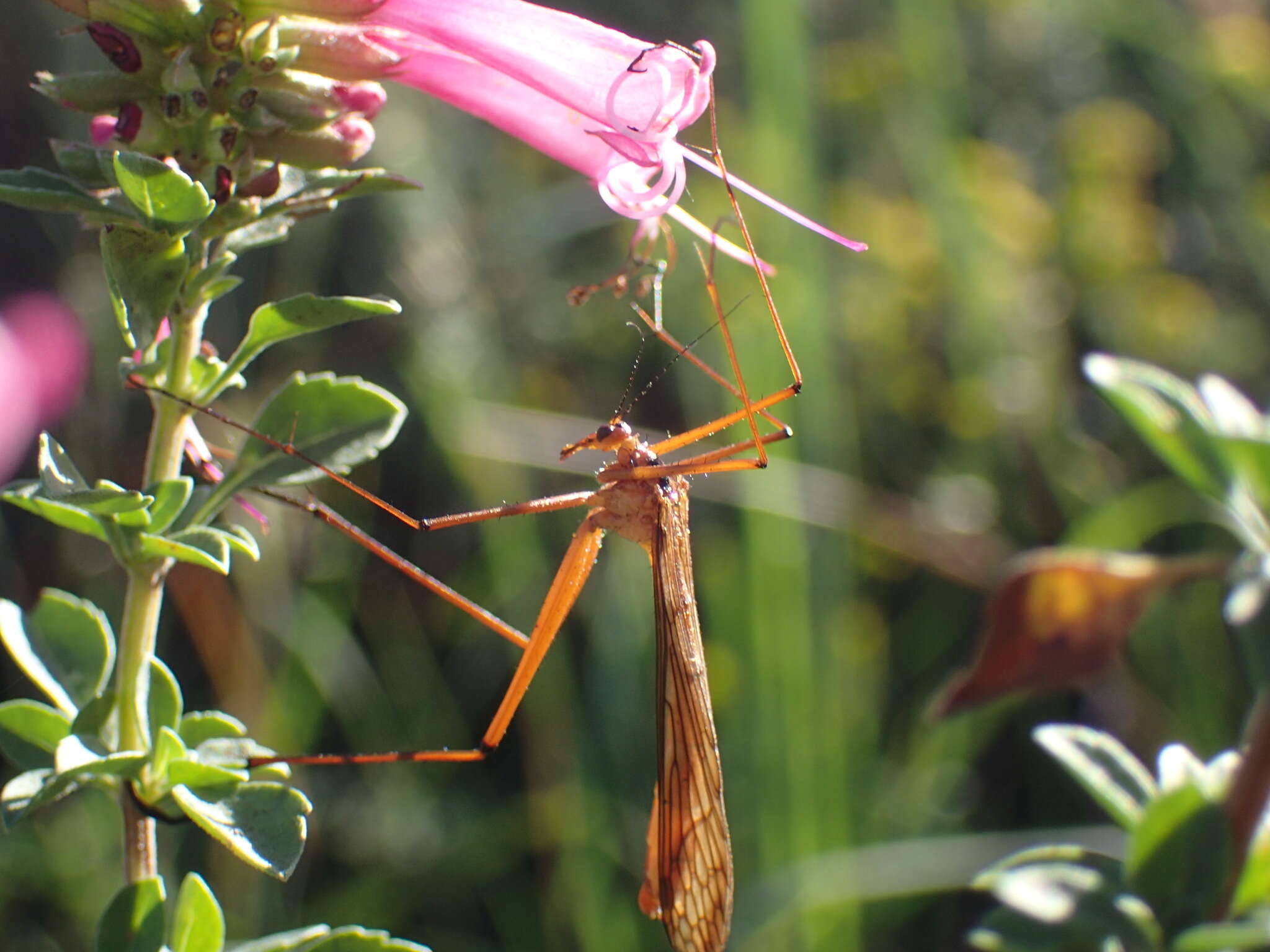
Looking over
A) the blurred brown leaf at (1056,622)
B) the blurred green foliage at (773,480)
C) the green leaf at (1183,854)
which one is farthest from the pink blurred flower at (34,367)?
the green leaf at (1183,854)

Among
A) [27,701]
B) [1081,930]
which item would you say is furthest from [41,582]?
[1081,930]

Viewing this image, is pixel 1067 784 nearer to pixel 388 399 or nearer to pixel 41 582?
pixel 388 399

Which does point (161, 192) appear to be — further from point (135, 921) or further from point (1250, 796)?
point (1250, 796)

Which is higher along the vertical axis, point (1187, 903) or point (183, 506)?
point (183, 506)

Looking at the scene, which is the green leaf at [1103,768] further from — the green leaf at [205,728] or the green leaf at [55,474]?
the green leaf at [55,474]

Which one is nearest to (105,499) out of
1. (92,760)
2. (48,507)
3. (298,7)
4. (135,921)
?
(48,507)

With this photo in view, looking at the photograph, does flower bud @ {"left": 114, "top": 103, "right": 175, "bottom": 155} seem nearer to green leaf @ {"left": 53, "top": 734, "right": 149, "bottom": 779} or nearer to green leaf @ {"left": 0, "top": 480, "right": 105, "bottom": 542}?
green leaf @ {"left": 0, "top": 480, "right": 105, "bottom": 542}
